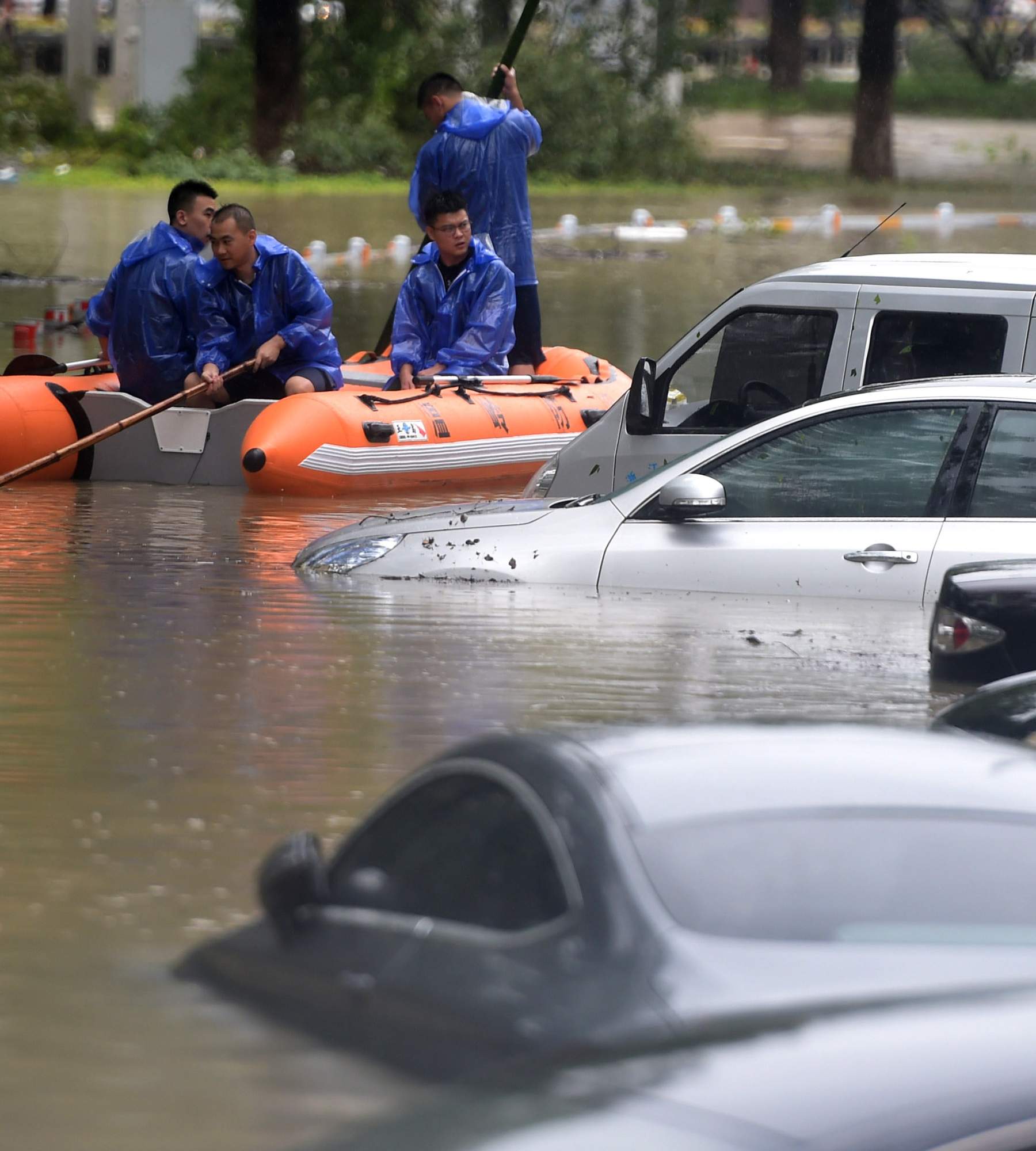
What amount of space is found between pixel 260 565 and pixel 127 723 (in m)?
2.89

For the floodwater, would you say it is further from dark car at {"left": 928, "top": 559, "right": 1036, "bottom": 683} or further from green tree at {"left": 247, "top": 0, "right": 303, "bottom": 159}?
green tree at {"left": 247, "top": 0, "right": 303, "bottom": 159}

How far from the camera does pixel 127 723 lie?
6461 millimetres

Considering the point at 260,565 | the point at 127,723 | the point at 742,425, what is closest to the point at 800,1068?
the point at 127,723

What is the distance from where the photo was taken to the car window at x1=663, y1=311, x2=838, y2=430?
8.70 meters

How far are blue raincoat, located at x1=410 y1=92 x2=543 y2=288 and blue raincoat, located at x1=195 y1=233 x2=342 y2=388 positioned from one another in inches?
76.3

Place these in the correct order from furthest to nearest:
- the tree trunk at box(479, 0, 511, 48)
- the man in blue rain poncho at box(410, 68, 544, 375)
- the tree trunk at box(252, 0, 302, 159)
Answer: the tree trunk at box(479, 0, 511, 48) → the tree trunk at box(252, 0, 302, 159) → the man in blue rain poncho at box(410, 68, 544, 375)

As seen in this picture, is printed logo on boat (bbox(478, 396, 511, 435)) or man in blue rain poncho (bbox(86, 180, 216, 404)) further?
printed logo on boat (bbox(478, 396, 511, 435))

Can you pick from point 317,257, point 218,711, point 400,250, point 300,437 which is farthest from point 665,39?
point 218,711

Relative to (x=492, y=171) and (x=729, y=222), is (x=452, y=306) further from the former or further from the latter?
(x=729, y=222)

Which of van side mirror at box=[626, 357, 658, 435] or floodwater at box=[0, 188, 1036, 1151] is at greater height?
van side mirror at box=[626, 357, 658, 435]

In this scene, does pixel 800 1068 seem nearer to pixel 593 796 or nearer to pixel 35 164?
pixel 593 796

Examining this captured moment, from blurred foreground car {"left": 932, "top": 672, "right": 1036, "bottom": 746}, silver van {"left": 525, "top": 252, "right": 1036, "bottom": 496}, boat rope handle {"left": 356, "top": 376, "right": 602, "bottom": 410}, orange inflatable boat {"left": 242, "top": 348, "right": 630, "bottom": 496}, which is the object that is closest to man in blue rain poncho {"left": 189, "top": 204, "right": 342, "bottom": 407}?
orange inflatable boat {"left": 242, "top": 348, "right": 630, "bottom": 496}

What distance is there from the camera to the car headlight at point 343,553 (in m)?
8.07

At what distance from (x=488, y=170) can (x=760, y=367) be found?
5756mm
